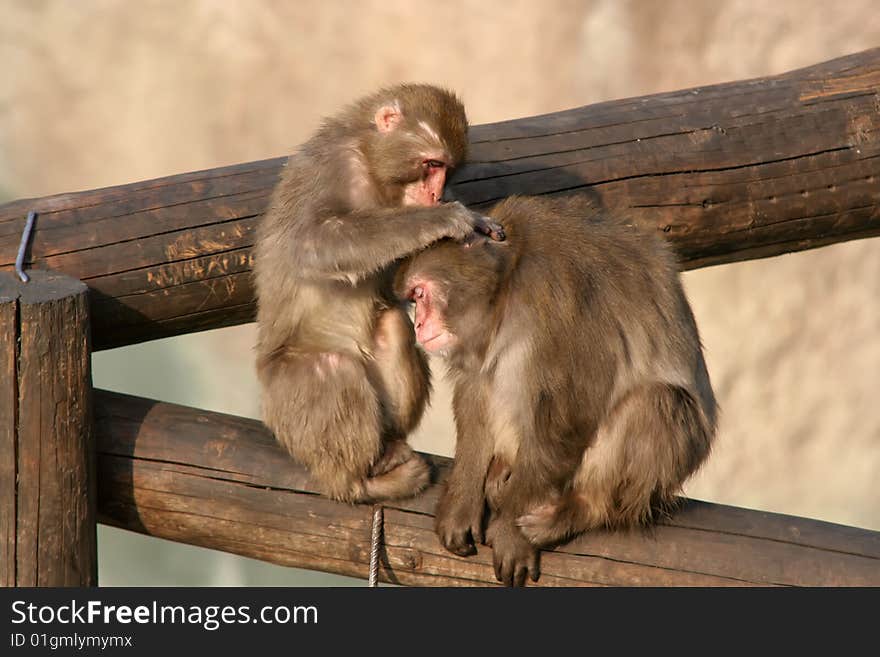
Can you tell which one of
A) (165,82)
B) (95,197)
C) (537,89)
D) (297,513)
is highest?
(165,82)

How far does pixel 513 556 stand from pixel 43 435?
1.61 meters

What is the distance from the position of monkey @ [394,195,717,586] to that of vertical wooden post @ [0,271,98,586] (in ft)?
3.74

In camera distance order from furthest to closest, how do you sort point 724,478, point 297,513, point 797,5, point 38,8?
1. point 38,8
2. point 724,478
3. point 797,5
4. point 297,513

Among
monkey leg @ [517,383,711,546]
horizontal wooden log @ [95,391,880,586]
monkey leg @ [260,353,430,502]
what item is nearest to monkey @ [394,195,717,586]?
monkey leg @ [517,383,711,546]

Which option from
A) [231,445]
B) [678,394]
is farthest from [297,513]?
[678,394]

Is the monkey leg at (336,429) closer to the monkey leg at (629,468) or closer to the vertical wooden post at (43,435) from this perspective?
the monkey leg at (629,468)

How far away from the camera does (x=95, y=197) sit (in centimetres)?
489

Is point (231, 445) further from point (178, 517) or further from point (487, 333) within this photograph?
point (487, 333)

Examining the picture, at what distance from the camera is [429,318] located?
4.06 metres

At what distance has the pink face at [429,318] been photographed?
4.04 metres

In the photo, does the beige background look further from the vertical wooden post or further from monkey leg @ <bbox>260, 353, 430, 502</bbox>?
the vertical wooden post

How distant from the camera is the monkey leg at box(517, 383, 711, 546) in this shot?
13.2ft

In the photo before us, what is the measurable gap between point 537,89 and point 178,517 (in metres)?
6.02

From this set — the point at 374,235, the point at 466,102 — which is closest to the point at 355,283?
the point at 374,235
